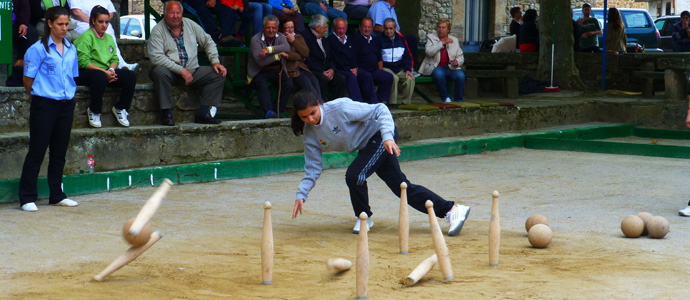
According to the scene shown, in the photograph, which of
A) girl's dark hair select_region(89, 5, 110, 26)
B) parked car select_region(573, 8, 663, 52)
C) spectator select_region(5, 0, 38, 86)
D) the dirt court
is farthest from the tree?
spectator select_region(5, 0, 38, 86)

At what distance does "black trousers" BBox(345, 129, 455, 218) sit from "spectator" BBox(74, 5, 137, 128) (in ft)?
11.2

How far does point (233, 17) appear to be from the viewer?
36.0 feet

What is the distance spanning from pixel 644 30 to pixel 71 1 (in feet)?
57.5

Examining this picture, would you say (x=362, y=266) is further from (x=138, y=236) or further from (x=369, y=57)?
(x=369, y=57)

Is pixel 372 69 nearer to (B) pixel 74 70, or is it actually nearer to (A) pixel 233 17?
(A) pixel 233 17

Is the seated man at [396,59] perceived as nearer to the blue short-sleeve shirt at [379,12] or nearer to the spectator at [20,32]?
the blue short-sleeve shirt at [379,12]

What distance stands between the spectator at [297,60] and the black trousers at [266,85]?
117 mm

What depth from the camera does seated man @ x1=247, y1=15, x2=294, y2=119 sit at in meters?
10.3

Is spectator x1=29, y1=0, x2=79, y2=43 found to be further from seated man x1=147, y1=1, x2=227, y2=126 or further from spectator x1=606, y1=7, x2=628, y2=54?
spectator x1=606, y1=7, x2=628, y2=54

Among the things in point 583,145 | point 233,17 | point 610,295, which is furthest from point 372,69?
point 610,295

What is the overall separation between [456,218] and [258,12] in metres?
5.66

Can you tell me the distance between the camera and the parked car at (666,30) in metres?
24.8

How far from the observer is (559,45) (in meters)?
16.7

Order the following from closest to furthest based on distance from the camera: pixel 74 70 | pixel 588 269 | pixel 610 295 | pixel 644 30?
1. pixel 610 295
2. pixel 588 269
3. pixel 74 70
4. pixel 644 30
